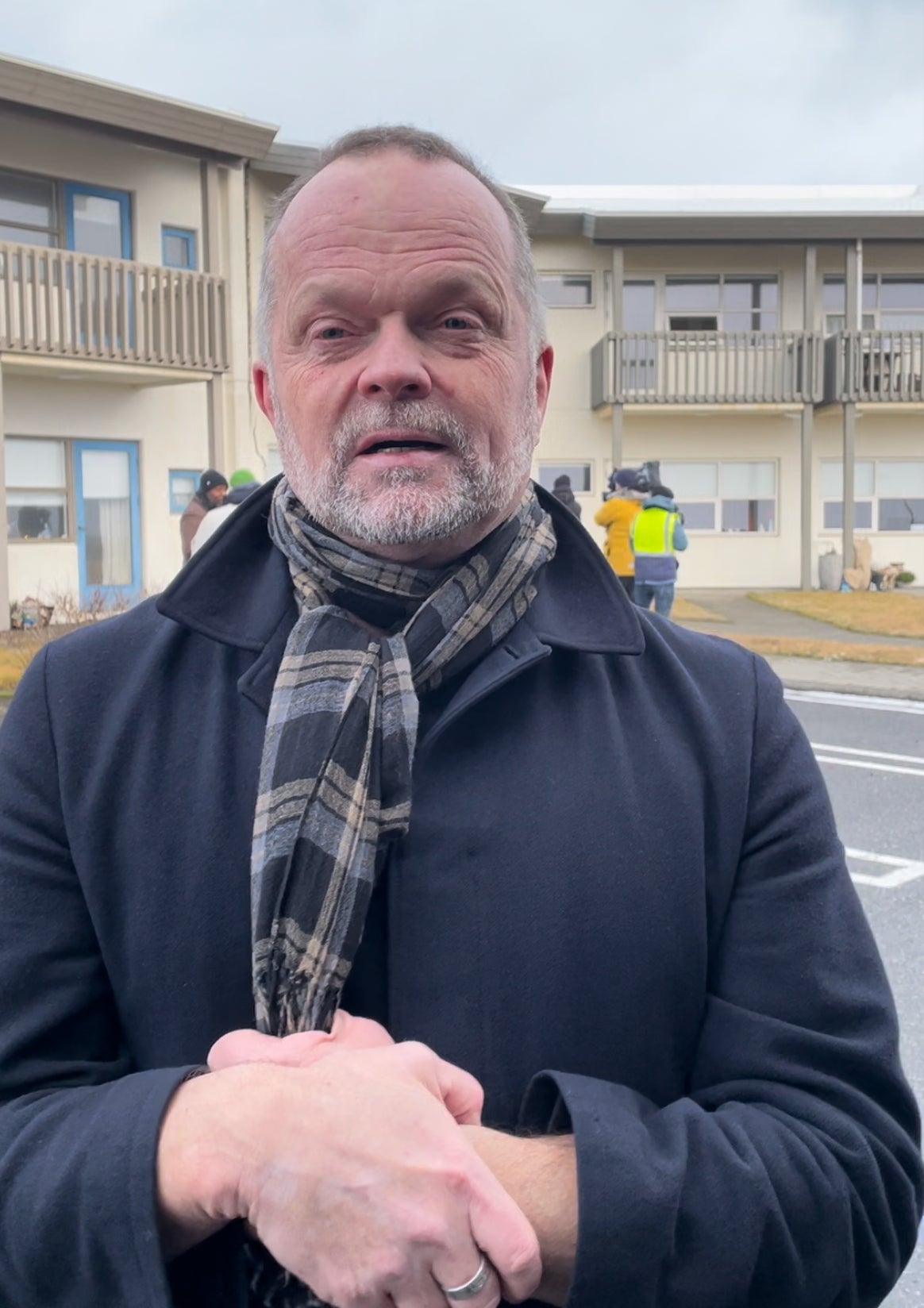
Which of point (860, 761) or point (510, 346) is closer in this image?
point (510, 346)

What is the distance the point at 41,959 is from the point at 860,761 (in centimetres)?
728

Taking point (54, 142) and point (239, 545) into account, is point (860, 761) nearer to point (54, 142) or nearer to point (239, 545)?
point (239, 545)

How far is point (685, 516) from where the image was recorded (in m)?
23.4

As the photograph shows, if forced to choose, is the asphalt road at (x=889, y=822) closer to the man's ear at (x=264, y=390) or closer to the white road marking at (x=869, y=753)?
the white road marking at (x=869, y=753)

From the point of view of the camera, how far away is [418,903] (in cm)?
155

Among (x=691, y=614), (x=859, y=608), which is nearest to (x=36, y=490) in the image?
(x=691, y=614)

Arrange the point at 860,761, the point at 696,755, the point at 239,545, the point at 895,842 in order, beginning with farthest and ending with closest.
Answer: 1. the point at 860,761
2. the point at 895,842
3. the point at 239,545
4. the point at 696,755

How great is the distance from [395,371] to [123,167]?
55.7 feet

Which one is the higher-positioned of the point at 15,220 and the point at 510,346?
the point at 15,220

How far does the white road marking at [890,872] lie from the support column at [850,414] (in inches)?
674

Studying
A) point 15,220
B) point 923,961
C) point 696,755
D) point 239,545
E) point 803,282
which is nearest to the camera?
point 696,755

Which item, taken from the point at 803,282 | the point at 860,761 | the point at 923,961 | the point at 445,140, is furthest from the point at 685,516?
the point at 445,140

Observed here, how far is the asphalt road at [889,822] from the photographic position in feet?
13.2

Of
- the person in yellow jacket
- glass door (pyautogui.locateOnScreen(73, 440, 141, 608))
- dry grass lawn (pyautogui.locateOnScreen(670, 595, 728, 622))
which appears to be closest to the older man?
the person in yellow jacket
